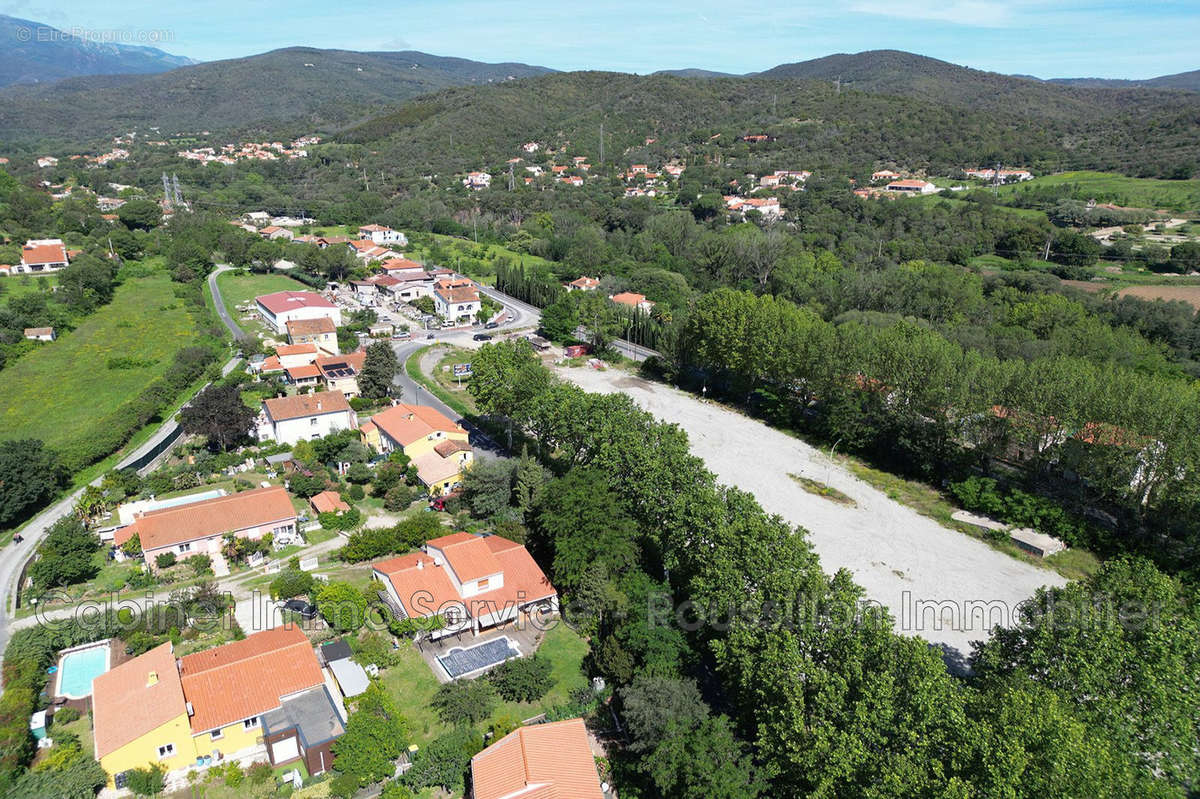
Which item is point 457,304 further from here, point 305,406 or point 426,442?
point 426,442

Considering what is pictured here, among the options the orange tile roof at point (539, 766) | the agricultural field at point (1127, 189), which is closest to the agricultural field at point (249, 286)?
the orange tile roof at point (539, 766)

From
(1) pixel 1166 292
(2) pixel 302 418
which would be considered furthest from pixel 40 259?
(1) pixel 1166 292

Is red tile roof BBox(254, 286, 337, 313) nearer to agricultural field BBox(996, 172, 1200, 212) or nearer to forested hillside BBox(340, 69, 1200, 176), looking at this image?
forested hillside BBox(340, 69, 1200, 176)

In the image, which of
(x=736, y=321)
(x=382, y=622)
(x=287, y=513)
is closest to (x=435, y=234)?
(x=736, y=321)

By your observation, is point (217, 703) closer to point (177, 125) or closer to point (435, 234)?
point (435, 234)

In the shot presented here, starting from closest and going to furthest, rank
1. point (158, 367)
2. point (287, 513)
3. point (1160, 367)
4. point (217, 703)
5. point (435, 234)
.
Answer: point (217, 703) < point (287, 513) < point (1160, 367) < point (158, 367) < point (435, 234)

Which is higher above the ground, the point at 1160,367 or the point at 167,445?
the point at 1160,367

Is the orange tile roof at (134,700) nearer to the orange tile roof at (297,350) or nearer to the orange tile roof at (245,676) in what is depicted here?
the orange tile roof at (245,676)
